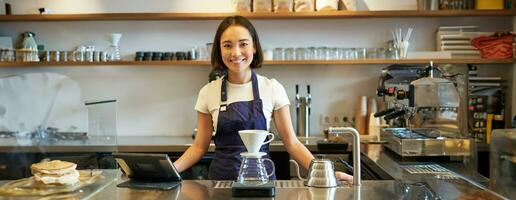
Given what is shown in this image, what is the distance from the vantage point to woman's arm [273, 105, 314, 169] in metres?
2.01

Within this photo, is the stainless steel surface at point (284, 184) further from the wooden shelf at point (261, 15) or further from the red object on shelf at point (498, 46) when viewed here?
the red object on shelf at point (498, 46)

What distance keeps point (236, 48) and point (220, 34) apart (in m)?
0.11

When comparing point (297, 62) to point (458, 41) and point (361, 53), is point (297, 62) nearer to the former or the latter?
point (361, 53)

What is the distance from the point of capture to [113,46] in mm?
3969

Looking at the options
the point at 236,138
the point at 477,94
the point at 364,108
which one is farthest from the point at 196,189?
the point at 477,94

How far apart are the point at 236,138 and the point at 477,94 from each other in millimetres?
2408

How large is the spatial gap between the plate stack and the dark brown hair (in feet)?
7.48

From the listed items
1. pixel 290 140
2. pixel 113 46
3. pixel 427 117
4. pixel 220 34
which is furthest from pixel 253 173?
pixel 113 46

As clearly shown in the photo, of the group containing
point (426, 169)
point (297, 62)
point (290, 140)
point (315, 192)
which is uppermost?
point (297, 62)

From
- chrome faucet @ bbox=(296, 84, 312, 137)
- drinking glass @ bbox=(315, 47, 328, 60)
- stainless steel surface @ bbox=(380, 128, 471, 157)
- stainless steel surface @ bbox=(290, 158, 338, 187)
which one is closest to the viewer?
stainless steel surface @ bbox=(290, 158, 338, 187)

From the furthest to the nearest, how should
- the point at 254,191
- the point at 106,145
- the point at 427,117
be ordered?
the point at 427,117
the point at 106,145
the point at 254,191

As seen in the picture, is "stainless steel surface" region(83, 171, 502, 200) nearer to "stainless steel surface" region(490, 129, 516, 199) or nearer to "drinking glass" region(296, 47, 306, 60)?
"stainless steel surface" region(490, 129, 516, 199)

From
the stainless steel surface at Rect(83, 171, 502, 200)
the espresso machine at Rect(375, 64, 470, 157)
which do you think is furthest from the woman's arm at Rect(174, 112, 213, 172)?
the espresso machine at Rect(375, 64, 470, 157)

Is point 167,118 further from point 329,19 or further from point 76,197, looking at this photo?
point 76,197
